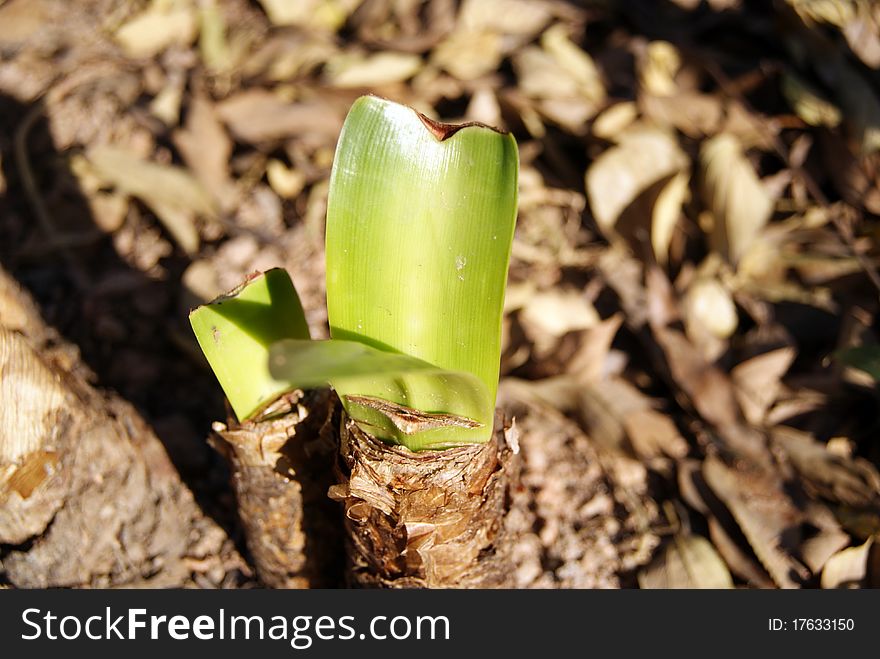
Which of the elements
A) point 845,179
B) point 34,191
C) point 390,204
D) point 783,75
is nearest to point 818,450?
point 845,179

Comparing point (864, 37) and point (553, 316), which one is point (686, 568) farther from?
point (864, 37)

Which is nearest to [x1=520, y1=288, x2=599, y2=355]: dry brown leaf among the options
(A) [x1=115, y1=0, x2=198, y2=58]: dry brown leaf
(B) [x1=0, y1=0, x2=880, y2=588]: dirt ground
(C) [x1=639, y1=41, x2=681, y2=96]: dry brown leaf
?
(B) [x1=0, y1=0, x2=880, y2=588]: dirt ground

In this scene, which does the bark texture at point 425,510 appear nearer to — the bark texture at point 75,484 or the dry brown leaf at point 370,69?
the bark texture at point 75,484

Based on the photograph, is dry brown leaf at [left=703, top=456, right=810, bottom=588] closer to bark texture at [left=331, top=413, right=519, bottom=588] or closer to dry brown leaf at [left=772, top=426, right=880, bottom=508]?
dry brown leaf at [left=772, top=426, right=880, bottom=508]

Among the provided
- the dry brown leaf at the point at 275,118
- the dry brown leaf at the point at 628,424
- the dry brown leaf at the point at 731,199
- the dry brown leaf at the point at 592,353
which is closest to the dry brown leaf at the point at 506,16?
the dry brown leaf at the point at 275,118

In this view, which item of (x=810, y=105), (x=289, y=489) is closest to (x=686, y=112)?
(x=810, y=105)

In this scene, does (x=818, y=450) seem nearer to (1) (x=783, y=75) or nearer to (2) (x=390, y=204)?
(1) (x=783, y=75)
